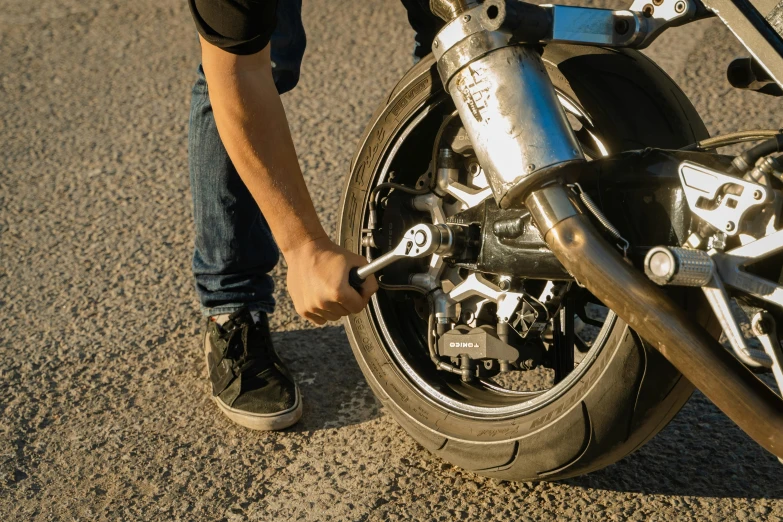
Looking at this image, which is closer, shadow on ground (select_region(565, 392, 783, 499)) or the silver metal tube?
the silver metal tube

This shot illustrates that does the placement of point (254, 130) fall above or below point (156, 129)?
above

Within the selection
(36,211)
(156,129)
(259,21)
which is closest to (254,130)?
(259,21)

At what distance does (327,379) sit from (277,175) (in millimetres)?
856

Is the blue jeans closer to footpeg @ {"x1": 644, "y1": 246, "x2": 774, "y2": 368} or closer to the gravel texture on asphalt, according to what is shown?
the gravel texture on asphalt

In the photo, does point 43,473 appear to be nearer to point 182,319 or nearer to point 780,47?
point 182,319

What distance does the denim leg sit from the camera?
8.04 ft

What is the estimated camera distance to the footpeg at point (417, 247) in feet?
6.53

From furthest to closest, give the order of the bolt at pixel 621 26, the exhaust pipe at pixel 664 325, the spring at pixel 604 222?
the bolt at pixel 621 26 → the spring at pixel 604 222 → the exhaust pipe at pixel 664 325

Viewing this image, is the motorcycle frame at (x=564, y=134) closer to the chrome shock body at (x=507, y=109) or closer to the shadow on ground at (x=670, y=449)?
the chrome shock body at (x=507, y=109)

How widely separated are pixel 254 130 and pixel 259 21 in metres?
0.23

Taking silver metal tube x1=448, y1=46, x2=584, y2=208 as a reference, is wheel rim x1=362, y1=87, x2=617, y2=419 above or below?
below

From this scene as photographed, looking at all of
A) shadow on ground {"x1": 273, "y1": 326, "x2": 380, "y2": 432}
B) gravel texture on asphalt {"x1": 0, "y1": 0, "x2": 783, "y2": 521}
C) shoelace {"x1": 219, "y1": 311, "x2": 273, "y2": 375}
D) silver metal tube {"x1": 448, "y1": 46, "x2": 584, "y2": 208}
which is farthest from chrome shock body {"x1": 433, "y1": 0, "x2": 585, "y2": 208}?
shoelace {"x1": 219, "y1": 311, "x2": 273, "y2": 375}

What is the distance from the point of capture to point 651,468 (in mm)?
2203

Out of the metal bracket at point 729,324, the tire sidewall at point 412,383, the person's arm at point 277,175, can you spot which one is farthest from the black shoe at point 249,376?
the metal bracket at point 729,324
